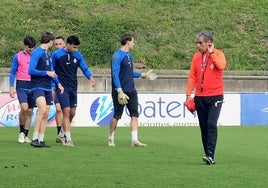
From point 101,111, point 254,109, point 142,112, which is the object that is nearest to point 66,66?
point 101,111

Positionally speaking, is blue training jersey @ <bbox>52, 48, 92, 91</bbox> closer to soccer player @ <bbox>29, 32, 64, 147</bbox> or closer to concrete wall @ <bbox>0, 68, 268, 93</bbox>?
soccer player @ <bbox>29, 32, 64, 147</bbox>

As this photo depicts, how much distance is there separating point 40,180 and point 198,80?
A: 345 centimetres

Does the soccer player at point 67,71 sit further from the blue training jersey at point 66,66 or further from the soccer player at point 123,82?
the soccer player at point 123,82

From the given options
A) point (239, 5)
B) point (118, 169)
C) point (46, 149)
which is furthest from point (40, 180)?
point (239, 5)

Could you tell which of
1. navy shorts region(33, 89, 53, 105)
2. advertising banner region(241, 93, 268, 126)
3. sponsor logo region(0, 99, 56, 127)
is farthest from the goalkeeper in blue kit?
advertising banner region(241, 93, 268, 126)

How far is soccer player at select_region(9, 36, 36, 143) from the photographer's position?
16703 millimetres

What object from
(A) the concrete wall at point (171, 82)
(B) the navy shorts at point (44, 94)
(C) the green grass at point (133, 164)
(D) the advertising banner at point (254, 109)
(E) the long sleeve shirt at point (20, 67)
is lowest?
(D) the advertising banner at point (254, 109)

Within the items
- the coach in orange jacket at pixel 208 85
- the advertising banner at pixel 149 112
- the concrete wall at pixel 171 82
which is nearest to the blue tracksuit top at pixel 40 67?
the coach in orange jacket at pixel 208 85

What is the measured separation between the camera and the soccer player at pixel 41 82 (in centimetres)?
1516

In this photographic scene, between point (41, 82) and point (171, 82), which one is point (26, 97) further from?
point (171, 82)

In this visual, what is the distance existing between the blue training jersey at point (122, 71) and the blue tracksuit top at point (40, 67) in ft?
3.92

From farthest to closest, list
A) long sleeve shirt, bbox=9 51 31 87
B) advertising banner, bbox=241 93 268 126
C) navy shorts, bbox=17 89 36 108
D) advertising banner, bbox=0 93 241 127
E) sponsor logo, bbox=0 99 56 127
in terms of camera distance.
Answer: advertising banner, bbox=241 93 268 126, advertising banner, bbox=0 93 241 127, sponsor logo, bbox=0 99 56 127, long sleeve shirt, bbox=9 51 31 87, navy shorts, bbox=17 89 36 108

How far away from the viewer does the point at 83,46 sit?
33.2m

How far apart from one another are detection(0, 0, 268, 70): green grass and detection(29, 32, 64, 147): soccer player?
54.5ft
